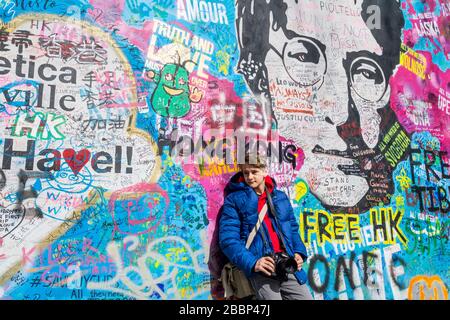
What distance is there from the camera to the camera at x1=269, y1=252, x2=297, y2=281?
12.7 ft

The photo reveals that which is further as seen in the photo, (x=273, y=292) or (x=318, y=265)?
(x=318, y=265)

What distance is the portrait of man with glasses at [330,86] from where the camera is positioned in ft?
17.4

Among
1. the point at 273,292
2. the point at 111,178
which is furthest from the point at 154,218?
the point at 273,292

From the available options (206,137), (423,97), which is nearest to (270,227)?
(206,137)

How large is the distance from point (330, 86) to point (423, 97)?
1.40 meters

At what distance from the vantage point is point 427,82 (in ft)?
19.7

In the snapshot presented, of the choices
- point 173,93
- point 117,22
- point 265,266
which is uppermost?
point 117,22

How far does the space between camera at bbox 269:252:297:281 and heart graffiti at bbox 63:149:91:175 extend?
214cm

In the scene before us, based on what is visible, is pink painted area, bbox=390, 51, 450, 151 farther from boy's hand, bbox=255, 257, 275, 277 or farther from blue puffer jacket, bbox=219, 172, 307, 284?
boy's hand, bbox=255, 257, 275, 277

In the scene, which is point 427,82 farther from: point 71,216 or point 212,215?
point 71,216

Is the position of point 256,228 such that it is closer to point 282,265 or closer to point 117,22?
point 282,265

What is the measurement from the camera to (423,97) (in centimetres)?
593
